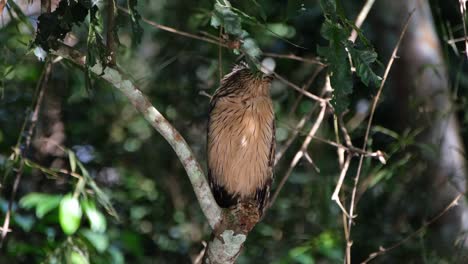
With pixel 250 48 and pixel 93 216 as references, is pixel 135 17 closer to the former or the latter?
pixel 250 48

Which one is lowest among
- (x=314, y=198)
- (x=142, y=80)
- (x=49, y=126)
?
(x=314, y=198)

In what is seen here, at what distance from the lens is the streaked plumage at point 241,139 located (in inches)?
166

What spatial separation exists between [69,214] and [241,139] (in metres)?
0.97

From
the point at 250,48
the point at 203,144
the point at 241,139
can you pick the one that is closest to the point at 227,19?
the point at 250,48

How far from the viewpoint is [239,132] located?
4.29 m

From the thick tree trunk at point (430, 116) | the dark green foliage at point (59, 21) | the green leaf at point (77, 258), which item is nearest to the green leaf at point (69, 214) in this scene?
the green leaf at point (77, 258)

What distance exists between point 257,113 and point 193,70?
1.88m

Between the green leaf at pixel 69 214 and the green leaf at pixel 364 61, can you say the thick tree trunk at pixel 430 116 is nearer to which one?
the green leaf at pixel 69 214

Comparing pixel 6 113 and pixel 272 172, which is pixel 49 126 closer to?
pixel 6 113

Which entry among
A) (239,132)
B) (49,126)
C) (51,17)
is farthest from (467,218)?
(51,17)

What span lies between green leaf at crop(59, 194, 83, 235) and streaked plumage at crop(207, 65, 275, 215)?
77 cm

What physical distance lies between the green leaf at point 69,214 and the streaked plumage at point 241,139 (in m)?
0.77

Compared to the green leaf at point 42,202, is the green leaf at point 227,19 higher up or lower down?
higher up

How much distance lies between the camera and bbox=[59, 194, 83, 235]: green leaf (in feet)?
13.7
